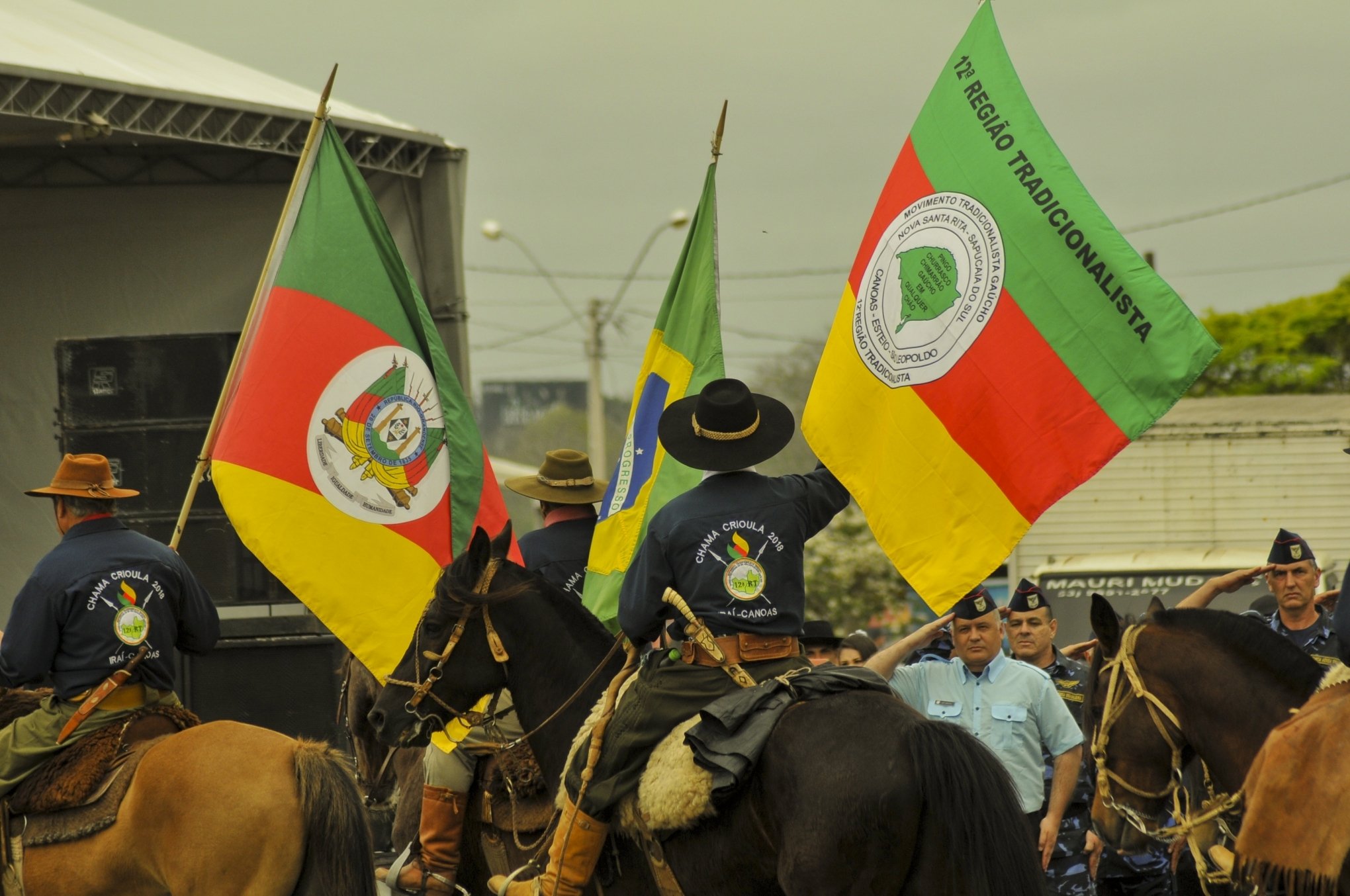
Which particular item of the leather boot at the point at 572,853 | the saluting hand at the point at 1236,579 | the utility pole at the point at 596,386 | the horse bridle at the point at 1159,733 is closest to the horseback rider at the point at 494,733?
the leather boot at the point at 572,853

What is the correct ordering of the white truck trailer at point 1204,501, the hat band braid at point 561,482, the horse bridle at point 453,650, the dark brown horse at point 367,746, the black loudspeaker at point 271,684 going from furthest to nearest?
the white truck trailer at point 1204,501
the black loudspeaker at point 271,684
the dark brown horse at point 367,746
the hat band braid at point 561,482
the horse bridle at point 453,650

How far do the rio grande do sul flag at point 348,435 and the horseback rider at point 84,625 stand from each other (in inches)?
26.4

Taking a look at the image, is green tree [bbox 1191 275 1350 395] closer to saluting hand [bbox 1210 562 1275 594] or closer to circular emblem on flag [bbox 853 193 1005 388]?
saluting hand [bbox 1210 562 1275 594]

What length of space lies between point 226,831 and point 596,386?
863 inches

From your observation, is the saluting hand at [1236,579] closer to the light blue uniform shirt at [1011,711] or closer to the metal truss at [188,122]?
the light blue uniform shirt at [1011,711]

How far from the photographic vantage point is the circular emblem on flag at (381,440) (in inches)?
296

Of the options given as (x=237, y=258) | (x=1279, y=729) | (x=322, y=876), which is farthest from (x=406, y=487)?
(x=237, y=258)

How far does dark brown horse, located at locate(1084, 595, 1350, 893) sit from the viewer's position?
5.62 meters

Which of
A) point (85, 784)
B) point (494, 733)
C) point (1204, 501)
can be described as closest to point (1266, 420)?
point (1204, 501)

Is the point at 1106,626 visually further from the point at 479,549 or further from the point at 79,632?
the point at 79,632

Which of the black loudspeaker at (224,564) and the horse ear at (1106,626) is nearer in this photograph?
the horse ear at (1106,626)

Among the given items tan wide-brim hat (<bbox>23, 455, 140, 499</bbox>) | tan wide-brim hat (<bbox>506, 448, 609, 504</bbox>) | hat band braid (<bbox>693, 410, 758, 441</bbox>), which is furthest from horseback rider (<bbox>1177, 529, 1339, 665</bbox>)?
tan wide-brim hat (<bbox>23, 455, 140, 499</bbox>)

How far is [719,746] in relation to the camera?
4.79 metres

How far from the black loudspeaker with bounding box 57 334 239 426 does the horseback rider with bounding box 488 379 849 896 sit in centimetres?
656
